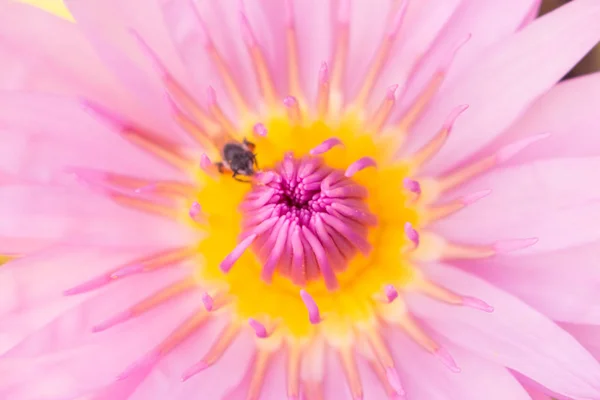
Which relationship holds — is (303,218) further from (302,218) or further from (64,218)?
(64,218)

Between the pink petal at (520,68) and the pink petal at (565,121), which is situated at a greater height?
the pink petal at (520,68)

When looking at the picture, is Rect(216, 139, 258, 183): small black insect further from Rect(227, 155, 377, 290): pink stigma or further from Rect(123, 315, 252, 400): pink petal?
Rect(123, 315, 252, 400): pink petal

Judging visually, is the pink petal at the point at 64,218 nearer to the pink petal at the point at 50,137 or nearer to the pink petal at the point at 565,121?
the pink petal at the point at 50,137

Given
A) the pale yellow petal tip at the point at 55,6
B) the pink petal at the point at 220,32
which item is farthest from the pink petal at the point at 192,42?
the pale yellow petal tip at the point at 55,6

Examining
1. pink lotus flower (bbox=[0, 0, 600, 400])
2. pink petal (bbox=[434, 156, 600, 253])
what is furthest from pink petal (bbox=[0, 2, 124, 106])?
pink petal (bbox=[434, 156, 600, 253])

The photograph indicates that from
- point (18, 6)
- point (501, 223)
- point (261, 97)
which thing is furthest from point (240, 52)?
point (501, 223)

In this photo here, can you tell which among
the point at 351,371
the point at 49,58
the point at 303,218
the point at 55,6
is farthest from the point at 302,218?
the point at 55,6
